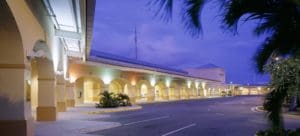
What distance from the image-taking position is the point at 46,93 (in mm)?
19062

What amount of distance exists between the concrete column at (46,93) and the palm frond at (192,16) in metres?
13.3

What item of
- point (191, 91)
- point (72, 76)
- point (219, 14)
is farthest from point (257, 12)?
point (191, 91)

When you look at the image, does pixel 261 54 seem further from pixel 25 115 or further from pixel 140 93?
pixel 140 93

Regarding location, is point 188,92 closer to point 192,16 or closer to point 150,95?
point 150,95

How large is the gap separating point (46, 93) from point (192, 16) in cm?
1450

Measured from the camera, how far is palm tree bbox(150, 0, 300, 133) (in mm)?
6804

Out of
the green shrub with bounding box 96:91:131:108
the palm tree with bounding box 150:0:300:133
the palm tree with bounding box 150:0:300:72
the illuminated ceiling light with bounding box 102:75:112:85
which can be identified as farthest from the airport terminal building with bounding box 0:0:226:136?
the palm tree with bounding box 150:0:300:72

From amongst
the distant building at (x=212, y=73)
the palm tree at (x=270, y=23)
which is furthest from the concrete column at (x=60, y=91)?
the distant building at (x=212, y=73)

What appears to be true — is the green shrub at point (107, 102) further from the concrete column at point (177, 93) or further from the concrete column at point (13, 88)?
the concrete column at point (177, 93)

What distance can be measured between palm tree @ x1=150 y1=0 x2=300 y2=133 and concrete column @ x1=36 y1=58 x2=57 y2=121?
1237cm

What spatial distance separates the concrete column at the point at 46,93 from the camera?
1872cm

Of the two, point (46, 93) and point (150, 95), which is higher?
point (46, 93)

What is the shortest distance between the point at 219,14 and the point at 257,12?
3.19 ft

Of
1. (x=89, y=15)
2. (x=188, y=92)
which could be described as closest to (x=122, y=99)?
(x=89, y=15)
